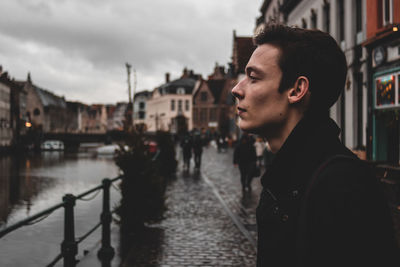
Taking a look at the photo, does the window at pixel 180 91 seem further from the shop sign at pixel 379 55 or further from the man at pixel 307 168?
the man at pixel 307 168

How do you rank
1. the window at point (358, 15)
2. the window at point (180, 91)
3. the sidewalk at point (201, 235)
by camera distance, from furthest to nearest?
the window at point (180, 91), the window at point (358, 15), the sidewalk at point (201, 235)

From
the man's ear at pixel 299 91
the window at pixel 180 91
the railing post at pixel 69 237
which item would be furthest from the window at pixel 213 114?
the man's ear at pixel 299 91

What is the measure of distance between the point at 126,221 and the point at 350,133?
39.9 feet

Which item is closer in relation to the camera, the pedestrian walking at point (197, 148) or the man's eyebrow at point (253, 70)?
the man's eyebrow at point (253, 70)

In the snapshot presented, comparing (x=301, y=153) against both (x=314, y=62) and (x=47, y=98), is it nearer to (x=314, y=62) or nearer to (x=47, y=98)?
(x=314, y=62)

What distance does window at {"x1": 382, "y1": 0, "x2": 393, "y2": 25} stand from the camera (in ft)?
47.2

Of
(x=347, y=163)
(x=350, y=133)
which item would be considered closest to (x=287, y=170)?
(x=347, y=163)

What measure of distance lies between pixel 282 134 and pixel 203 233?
685cm

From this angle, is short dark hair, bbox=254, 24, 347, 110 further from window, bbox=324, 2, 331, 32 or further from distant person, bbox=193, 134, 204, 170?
distant person, bbox=193, 134, 204, 170

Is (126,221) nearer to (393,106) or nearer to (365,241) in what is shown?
(365,241)

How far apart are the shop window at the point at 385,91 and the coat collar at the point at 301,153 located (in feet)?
47.4

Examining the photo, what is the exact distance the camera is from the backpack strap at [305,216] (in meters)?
1.10

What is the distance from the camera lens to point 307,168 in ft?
3.97

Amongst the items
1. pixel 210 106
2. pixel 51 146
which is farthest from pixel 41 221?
pixel 210 106
